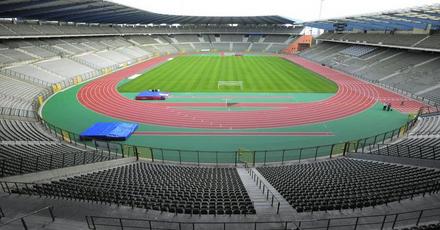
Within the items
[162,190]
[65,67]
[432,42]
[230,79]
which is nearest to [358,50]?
[432,42]

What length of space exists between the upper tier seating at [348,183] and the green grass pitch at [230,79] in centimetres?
2440

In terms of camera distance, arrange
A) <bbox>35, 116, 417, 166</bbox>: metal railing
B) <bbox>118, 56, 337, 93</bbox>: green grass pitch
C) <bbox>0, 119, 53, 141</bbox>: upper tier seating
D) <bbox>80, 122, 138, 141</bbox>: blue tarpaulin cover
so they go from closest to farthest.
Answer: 1. <bbox>0, 119, 53, 141</bbox>: upper tier seating
2. <bbox>35, 116, 417, 166</bbox>: metal railing
3. <bbox>80, 122, 138, 141</bbox>: blue tarpaulin cover
4. <bbox>118, 56, 337, 93</bbox>: green grass pitch

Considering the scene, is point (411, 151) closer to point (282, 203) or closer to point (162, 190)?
point (282, 203)

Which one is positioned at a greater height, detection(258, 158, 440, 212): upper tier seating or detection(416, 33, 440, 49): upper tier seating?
detection(416, 33, 440, 49): upper tier seating

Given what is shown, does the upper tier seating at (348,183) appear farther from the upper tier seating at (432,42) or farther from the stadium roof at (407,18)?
the upper tier seating at (432,42)

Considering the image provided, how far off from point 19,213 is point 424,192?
13806mm

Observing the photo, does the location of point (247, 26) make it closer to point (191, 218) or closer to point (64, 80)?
point (64, 80)

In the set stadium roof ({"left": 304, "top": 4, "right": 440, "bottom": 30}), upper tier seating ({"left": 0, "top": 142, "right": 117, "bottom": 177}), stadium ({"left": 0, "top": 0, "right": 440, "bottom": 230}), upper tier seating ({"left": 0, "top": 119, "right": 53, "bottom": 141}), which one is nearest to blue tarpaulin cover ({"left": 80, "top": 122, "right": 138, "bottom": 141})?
stadium ({"left": 0, "top": 0, "right": 440, "bottom": 230})

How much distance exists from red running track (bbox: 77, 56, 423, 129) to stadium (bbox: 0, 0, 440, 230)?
233 millimetres

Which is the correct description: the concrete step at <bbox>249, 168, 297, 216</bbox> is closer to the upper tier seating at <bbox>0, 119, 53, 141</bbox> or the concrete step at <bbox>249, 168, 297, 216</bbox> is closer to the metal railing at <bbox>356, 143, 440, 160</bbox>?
the metal railing at <bbox>356, 143, 440, 160</bbox>

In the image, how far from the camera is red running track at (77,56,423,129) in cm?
2602

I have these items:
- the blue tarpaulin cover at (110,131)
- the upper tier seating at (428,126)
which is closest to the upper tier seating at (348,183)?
the upper tier seating at (428,126)

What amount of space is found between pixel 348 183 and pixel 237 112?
17.8 meters

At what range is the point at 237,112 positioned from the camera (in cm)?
2892
